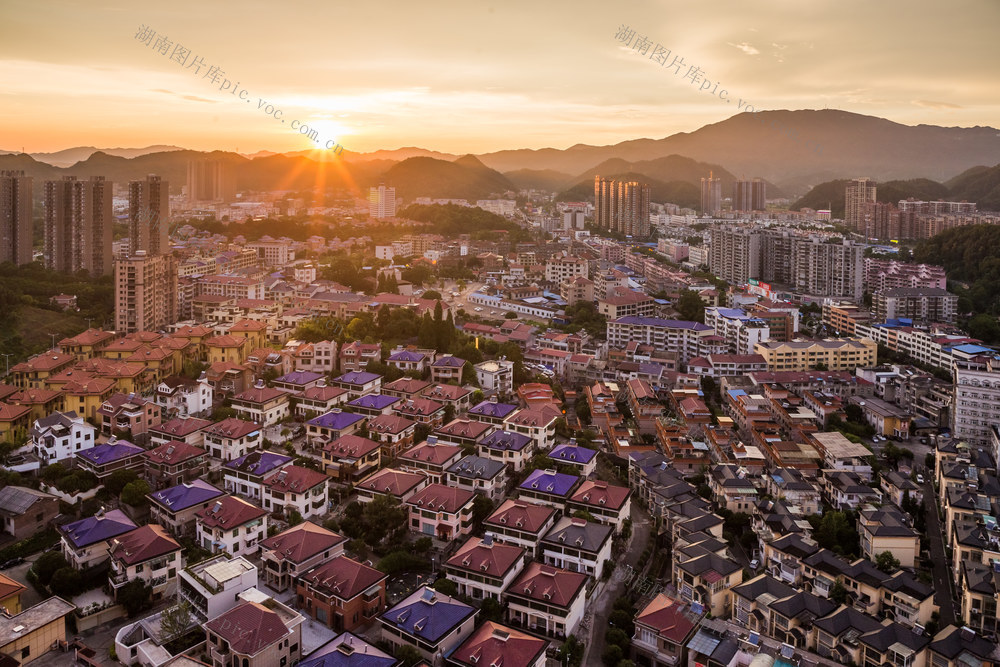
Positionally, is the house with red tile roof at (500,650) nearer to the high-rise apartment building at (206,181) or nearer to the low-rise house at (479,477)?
the low-rise house at (479,477)

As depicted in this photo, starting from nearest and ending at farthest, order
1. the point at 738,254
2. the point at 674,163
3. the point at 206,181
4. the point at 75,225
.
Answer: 1. the point at 75,225
2. the point at 738,254
3. the point at 206,181
4. the point at 674,163

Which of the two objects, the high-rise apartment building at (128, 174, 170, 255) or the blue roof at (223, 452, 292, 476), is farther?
the high-rise apartment building at (128, 174, 170, 255)

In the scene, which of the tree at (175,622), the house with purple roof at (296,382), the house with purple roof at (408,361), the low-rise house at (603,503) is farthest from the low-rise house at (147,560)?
the house with purple roof at (408,361)

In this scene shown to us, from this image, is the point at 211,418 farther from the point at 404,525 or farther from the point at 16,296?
the point at 16,296

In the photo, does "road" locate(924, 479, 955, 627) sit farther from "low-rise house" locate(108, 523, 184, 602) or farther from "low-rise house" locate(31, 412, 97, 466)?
"low-rise house" locate(31, 412, 97, 466)

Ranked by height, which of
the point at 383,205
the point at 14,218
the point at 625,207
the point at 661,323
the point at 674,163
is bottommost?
the point at 661,323

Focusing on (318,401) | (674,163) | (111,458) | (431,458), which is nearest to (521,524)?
(431,458)

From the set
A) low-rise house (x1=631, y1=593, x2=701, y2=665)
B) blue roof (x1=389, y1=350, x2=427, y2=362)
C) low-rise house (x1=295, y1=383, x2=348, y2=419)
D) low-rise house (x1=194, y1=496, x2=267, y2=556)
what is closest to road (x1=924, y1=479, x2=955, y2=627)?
low-rise house (x1=631, y1=593, x2=701, y2=665)

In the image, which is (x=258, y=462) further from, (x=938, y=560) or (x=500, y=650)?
(x=938, y=560)
